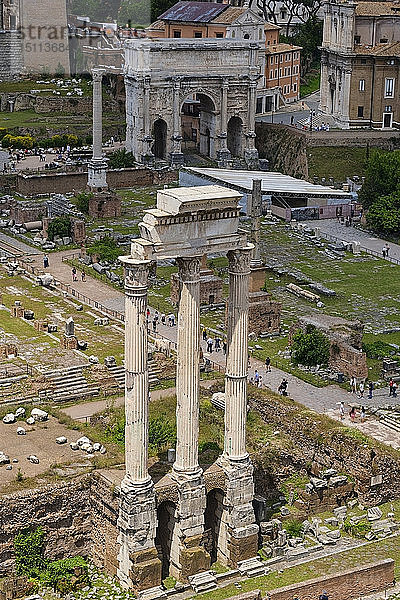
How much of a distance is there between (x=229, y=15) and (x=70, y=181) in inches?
935

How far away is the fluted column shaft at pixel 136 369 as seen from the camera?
32.6 meters

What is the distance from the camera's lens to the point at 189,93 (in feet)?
296

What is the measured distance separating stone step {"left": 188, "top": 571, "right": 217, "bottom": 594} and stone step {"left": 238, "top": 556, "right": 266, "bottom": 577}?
891 mm

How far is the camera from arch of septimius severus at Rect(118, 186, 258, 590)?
32969 mm

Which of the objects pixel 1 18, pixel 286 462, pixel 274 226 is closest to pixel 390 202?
pixel 274 226

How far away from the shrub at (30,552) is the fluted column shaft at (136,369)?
325 cm

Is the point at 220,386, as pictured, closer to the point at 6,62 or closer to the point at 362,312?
the point at 362,312

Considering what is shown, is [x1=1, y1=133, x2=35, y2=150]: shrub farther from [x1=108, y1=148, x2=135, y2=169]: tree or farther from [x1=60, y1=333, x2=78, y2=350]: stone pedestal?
[x1=60, y1=333, x2=78, y2=350]: stone pedestal

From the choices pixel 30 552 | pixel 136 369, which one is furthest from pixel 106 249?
pixel 136 369

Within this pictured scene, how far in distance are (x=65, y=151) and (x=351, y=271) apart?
31965 millimetres

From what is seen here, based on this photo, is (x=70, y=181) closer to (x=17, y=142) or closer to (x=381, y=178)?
(x=17, y=142)

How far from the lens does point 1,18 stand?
118375 mm

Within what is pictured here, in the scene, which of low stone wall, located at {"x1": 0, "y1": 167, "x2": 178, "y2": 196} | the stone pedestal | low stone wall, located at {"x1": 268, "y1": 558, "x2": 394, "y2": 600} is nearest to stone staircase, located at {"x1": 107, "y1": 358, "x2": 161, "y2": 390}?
the stone pedestal

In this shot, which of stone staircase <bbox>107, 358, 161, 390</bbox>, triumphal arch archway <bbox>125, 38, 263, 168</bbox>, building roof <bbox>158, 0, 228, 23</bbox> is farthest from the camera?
building roof <bbox>158, 0, 228, 23</bbox>
